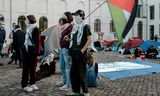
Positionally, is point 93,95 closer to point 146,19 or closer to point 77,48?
point 77,48

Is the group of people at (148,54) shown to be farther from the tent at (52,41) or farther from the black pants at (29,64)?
the black pants at (29,64)

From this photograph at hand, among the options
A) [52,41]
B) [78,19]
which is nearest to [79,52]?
[78,19]

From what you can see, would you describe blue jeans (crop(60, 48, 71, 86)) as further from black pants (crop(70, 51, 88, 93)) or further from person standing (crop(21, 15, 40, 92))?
black pants (crop(70, 51, 88, 93))

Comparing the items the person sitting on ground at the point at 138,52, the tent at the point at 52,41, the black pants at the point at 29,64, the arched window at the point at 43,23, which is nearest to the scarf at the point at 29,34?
the black pants at the point at 29,64

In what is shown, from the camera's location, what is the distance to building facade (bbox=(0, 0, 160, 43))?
1655 inches

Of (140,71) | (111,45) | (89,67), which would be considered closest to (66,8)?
(111,45)

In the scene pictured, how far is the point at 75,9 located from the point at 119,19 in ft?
117

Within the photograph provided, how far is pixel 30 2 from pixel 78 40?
120ft

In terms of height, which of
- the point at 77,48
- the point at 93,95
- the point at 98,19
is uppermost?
the point at 98,19

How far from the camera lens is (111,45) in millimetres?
34688

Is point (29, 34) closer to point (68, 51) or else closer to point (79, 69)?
point (68, 51)

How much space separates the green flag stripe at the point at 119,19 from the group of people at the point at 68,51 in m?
2.99

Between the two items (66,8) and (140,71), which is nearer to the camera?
(140,71)

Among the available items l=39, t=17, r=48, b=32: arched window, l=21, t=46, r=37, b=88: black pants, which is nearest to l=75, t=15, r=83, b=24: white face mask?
l=21, t=46, r=37, b=88: black pants
